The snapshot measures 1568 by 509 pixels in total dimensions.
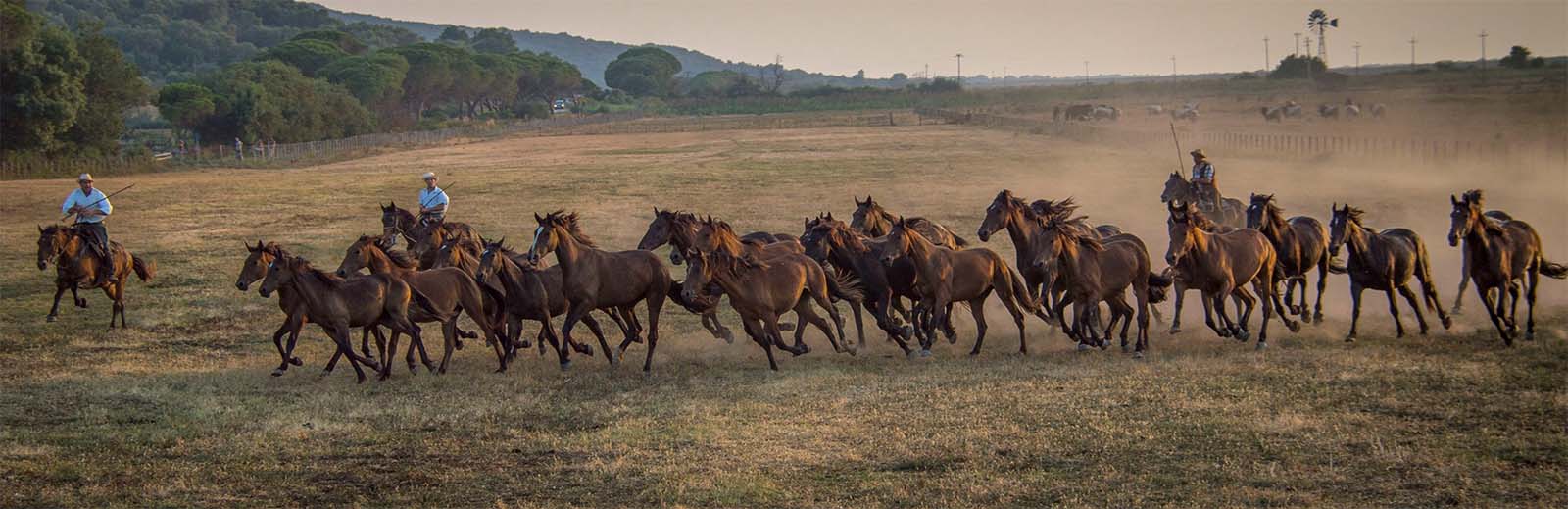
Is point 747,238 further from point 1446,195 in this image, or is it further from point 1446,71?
point 1446,71

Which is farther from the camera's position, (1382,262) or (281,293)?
(1382,262)

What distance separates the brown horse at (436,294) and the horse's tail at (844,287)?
378cm

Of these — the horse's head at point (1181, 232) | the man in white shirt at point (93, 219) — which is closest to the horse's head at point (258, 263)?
the man in white shirt at point (93, 219)

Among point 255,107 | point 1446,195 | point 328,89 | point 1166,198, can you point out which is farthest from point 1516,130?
point 328,89

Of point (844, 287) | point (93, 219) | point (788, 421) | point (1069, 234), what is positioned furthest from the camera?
point (93, 219)

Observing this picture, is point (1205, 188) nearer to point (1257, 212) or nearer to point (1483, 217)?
point (1257, 212)

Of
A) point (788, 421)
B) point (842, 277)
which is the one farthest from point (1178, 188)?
point (788, 421)

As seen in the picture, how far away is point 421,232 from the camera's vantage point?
17000 millimetres

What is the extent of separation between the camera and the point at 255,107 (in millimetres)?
70812

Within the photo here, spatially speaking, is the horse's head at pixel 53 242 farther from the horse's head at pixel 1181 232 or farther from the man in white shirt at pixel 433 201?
the horse's head at pixel 1181 232

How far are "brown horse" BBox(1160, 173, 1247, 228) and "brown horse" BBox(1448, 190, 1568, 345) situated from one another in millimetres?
5602

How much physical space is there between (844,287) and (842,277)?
165 mm

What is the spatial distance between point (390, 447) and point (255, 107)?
6394cm

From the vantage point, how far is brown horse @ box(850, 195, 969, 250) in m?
18.3
